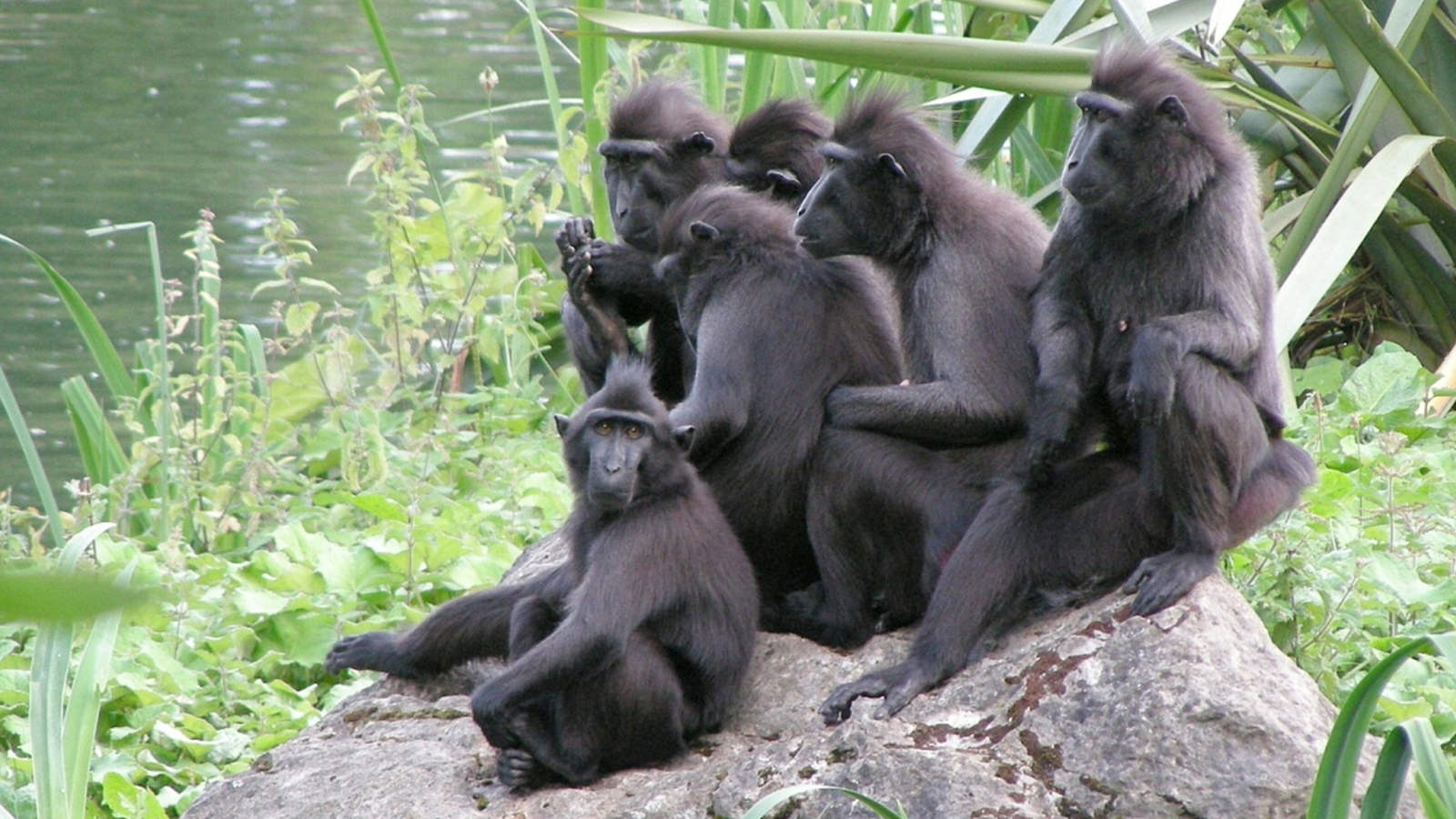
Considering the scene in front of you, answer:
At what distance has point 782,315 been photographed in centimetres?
407

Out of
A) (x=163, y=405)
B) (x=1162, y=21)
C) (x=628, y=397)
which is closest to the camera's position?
(x=628, y=397)

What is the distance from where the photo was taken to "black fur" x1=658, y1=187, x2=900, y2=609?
158 inches

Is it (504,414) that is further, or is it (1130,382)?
(504,414)

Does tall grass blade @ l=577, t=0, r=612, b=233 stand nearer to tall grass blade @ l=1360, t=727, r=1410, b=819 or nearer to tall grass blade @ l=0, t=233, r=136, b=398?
tall grass blade @ l=0, t=233, r=136, b=398

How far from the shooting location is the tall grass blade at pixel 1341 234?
4.87 meters

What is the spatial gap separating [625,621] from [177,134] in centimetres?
1153

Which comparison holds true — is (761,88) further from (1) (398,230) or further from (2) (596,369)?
(2) (596,369)

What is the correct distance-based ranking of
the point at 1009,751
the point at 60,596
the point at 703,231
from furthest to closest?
the point at 703,231 < the point at 1009,751 < the point at 60,596

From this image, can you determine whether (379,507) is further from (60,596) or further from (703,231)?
(60,596)

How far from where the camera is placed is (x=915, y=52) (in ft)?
16.7

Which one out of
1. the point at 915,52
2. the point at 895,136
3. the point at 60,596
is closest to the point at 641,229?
the point at 895,136

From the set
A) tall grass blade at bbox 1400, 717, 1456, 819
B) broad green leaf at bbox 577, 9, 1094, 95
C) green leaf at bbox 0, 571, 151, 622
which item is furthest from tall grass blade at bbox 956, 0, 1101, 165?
green leaf at bbox 0, 571, 151, 622

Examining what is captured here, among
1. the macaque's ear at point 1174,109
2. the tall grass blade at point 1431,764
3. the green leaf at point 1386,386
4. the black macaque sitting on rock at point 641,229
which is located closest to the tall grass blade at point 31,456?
the black macaque sitting on rock at point 641,229

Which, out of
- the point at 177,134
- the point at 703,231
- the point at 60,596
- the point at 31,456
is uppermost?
the point at 60,596
